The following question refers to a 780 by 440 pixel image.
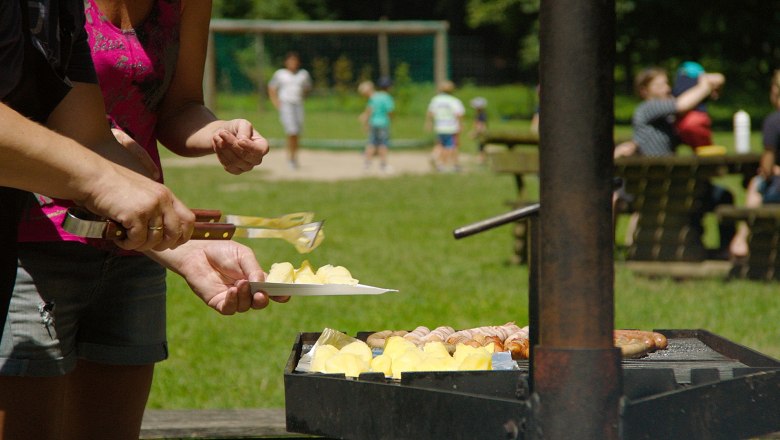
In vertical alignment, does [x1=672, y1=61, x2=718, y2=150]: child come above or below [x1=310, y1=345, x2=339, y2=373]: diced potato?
above

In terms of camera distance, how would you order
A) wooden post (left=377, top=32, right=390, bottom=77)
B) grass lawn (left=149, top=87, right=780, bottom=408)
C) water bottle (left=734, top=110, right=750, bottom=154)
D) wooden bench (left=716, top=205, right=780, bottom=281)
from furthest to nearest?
1. wooden post (left=377, top=32, right=390, bottom=77)
2. water bottle (left=734, top=110, right=750, bottom=154)
3. wooden bench (left=716, top=205, right=780, bottom=281)
4. grass lawn (left=149, top=87, right=780, bottom=408)

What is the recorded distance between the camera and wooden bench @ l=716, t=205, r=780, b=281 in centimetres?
779

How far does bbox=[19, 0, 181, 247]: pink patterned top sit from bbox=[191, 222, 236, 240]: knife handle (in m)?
0.36

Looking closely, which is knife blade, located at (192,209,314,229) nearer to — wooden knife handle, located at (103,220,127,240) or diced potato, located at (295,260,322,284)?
diced potato, located at (295,260,322,284)

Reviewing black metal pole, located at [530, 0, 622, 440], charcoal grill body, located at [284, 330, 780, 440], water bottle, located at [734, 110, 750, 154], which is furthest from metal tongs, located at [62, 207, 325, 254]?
water bottle, located at [734, 110, 750, 154]

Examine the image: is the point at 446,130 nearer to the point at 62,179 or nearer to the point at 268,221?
the point at 268,221

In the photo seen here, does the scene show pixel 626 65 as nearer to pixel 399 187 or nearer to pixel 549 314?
pixel 399 187

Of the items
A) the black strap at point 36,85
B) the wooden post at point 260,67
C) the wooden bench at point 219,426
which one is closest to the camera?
the black strap at point 36,85

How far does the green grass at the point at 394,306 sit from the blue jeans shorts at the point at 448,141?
22.8 ft

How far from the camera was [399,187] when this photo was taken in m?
15.5

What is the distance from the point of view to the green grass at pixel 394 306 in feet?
18.3

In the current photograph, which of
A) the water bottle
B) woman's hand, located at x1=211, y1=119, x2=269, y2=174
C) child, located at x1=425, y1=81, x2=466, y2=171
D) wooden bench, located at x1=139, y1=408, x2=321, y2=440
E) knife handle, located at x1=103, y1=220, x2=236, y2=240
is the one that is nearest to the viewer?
knife handle, located at x1=103, y1=220, x2=236, y2=240

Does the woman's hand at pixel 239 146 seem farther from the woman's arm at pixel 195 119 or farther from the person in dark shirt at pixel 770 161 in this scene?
the person in dark shirt at pixel 770 161

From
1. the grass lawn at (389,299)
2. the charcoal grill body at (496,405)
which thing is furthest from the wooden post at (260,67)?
the charcoal grill body at (496,405)
